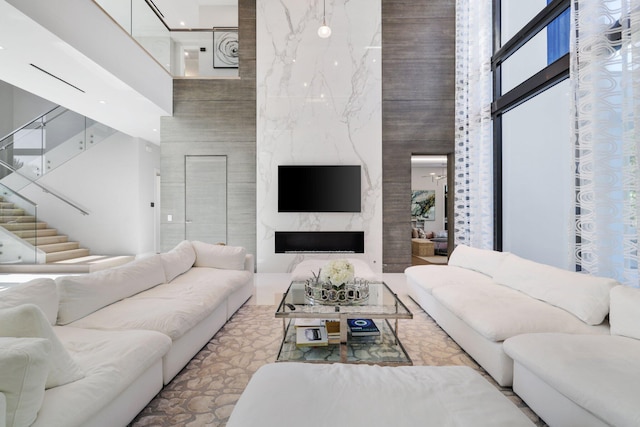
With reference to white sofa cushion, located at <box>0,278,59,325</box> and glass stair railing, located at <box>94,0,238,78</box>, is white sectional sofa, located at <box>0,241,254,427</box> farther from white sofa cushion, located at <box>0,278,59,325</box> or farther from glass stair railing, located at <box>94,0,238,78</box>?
glass stair railing, located at <box>94,0,238,78</box>

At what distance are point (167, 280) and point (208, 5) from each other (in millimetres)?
5853

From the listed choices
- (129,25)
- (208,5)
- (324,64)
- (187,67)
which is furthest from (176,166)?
(208,5)

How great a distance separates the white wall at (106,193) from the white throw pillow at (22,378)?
6686 mm

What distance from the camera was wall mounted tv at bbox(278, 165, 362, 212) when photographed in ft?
17.3

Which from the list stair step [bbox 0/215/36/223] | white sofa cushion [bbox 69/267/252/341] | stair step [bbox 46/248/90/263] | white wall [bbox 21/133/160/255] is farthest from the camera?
white wall [bbox 21/133/160/255]

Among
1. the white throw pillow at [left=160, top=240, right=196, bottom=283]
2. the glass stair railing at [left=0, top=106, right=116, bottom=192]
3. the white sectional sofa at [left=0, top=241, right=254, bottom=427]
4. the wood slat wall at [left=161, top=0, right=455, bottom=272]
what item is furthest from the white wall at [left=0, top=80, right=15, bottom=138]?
the white sectional sofa at [left=0, top=241, right=254, bottom=427]

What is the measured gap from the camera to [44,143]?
240 inches

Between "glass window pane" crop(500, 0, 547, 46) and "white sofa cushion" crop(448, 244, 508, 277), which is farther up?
"glass window pane" crop(500, 0, 547, 46)

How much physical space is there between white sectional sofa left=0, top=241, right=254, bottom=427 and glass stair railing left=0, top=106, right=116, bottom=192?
4803 mm

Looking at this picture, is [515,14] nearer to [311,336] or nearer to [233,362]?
[311,336]

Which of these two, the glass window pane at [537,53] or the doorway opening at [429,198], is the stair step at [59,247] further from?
the doorway opening at [429,198]

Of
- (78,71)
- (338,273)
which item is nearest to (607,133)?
(338,273)

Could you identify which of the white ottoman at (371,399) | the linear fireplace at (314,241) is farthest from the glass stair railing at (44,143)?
the white ottoman at (371,399)

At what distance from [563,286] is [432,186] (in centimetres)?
790
